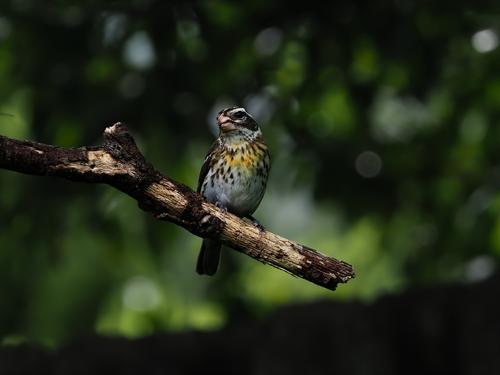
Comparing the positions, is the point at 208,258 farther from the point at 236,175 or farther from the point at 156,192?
the point at 156,192

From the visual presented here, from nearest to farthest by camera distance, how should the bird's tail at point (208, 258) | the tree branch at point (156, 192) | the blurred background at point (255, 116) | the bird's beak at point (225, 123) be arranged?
the tree branch at point (156, 192) → the bird's beak at point (225, 123) → the bird's tail at point (208, 258) → the blurred background at point (255, 116)

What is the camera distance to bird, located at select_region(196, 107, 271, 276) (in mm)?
5141

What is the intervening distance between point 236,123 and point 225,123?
0.16 metres

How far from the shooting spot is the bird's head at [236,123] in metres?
4.62

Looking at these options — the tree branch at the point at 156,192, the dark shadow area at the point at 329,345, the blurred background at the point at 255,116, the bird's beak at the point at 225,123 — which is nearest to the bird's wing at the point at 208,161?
the bird's beak at the point at 225,123

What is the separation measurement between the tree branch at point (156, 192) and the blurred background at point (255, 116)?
293 cm

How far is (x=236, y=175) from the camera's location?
5.17 metres

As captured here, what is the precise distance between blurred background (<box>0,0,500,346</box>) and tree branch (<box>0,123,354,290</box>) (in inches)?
115

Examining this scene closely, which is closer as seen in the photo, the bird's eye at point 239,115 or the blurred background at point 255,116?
the bird's eye at point 239,115

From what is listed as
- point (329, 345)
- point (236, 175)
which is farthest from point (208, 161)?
point (329, 345)

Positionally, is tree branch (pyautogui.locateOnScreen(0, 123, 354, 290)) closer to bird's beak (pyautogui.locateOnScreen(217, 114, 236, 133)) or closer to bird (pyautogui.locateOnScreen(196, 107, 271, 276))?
bird's beak (pyautogui.locateOnScreen(217, 114, 236, 133))

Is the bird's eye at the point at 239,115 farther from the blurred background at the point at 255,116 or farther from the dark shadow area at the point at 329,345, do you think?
the dark shadow area at the point at 329,345

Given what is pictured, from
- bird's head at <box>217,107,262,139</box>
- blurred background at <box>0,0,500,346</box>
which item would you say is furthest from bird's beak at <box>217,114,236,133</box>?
blurred background at <box>0,0,500,346</box>

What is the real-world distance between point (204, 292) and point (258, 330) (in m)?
1.18
